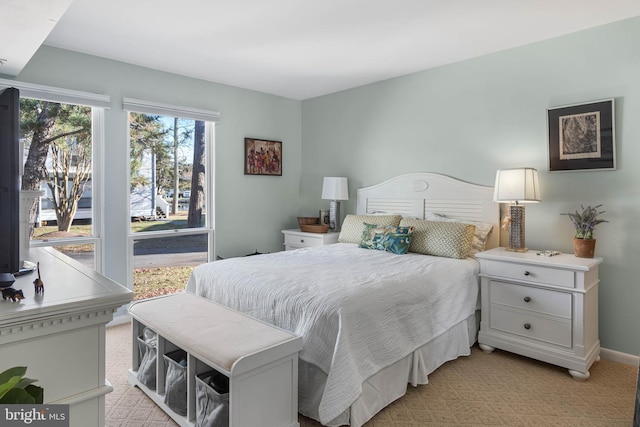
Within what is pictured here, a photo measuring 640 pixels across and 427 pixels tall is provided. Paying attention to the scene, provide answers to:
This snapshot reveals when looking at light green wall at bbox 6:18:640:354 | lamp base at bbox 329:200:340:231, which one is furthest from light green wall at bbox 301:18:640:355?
lamp base at bbox 329:200:340:231

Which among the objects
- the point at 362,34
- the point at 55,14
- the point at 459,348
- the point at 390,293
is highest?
the point at 362,34

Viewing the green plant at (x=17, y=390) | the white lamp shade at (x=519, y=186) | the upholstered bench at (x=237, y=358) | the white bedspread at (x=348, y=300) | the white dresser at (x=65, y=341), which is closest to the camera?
the green plant at (x=17, y=390)

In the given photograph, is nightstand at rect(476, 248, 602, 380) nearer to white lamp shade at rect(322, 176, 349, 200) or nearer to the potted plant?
the potted plant

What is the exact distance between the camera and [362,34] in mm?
3035

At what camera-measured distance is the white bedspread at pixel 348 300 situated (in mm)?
1955

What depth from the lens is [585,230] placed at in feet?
9.23

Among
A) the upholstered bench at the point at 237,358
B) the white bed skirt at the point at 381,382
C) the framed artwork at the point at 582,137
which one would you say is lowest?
the white bed skirt at the point at 381,382

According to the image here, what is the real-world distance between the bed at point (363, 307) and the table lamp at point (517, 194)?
29 centimetres

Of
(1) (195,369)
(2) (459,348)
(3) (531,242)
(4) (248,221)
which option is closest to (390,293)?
(2) (459,348)

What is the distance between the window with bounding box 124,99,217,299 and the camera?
3.83m

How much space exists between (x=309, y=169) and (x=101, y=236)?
254 cm

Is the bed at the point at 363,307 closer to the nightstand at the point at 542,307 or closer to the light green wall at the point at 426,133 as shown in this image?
the nightstand at the point at 542,307

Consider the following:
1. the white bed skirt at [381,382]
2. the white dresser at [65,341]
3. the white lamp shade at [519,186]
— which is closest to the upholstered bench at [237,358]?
the white bed skirt at [381,382]

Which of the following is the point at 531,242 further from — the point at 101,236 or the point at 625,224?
the point at 101,236
